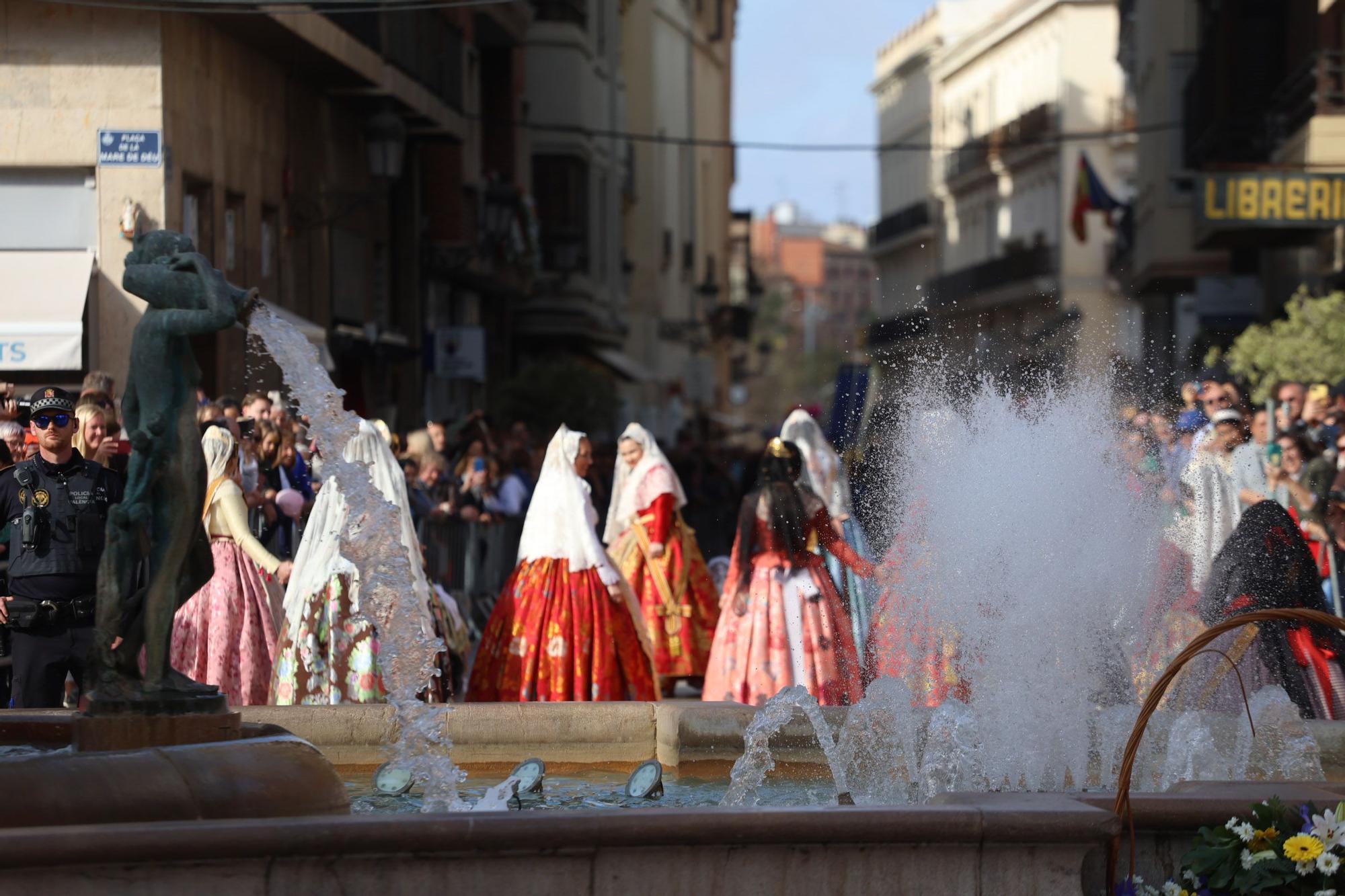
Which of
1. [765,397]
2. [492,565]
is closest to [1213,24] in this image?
[492,565]

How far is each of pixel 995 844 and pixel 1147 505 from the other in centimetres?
581

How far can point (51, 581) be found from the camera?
9195 mm

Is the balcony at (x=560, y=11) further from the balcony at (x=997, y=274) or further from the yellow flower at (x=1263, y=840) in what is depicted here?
the balcony at (x=997, y=274)

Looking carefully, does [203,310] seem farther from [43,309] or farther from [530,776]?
[43,309]

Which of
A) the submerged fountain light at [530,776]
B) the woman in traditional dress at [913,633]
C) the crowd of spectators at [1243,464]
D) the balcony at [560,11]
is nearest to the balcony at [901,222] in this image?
the balcony at [560,11]

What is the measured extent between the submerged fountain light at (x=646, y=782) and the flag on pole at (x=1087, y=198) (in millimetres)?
48428

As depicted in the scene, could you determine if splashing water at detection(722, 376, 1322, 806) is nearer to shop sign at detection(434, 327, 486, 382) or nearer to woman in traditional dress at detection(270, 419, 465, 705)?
woman in traditional dress at detection(270, 419, 465, 705)

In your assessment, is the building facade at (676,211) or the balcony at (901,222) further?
the balcony at (901,222)

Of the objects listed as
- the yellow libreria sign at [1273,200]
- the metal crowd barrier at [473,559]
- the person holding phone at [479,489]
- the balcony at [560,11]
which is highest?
the balcony at [560,11]

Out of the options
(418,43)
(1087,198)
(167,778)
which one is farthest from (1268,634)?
(1087,198)

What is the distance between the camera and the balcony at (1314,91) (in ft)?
82.5

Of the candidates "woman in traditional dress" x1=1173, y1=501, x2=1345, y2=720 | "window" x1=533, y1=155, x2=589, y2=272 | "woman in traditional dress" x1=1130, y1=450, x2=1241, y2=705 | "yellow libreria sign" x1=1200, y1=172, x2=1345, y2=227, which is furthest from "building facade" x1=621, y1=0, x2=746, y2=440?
"woman in traditional dress" x1=1173, y1=501, x2=1345, y2=720

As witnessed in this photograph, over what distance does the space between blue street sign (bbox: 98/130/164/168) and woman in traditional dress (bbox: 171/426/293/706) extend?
22.6 ft

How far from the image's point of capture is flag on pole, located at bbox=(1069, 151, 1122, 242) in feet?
181
